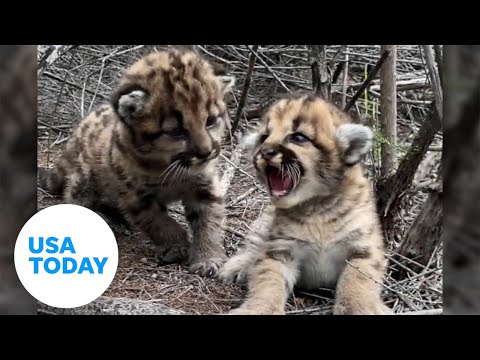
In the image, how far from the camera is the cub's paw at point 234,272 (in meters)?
3.20

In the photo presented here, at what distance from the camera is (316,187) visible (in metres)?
3.04

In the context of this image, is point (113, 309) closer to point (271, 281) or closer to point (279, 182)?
point (271, 281)

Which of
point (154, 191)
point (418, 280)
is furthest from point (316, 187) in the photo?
point (154, 191)

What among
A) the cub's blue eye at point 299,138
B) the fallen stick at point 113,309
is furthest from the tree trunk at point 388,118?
the fallen stick at point 113,309

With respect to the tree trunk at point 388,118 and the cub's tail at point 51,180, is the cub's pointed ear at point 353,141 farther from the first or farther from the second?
the cub's tail at point 51,180

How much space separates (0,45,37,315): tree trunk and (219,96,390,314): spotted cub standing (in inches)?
32.6

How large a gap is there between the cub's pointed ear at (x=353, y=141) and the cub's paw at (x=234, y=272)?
A: 57 centimetres

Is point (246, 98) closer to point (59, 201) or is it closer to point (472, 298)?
point (59, 201)

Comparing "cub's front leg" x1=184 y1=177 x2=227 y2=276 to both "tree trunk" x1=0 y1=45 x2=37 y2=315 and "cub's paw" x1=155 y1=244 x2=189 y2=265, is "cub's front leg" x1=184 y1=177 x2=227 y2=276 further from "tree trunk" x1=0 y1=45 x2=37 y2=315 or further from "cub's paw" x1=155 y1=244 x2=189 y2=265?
"tree trunk" x1=0 y1=45 x2=37 y2=315

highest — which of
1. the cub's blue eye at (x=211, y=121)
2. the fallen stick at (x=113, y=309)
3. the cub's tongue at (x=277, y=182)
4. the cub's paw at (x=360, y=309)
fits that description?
the cub's blue eye at (x=211, y=121)

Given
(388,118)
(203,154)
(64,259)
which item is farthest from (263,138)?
(64,259)

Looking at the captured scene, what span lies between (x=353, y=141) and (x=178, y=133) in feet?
2.15

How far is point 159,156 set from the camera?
10.8 ft
